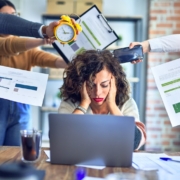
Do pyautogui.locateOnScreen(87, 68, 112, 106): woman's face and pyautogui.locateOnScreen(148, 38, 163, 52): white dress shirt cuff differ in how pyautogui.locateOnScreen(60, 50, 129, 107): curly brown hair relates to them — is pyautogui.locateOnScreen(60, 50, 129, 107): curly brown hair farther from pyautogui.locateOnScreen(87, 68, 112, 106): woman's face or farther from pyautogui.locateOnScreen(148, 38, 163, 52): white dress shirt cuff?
pyautogui.locateOnScreen(148, 38, 163, 52): white dress shirt cuff

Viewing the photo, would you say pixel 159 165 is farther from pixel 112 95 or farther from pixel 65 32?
pixel 65 32

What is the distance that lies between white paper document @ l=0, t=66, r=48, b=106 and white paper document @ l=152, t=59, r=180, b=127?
0.57 metres

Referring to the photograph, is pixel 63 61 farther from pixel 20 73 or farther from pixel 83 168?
pixel 83 168

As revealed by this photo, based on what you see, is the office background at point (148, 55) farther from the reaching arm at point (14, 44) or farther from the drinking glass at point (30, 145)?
the drinking glass at point (30, 145)

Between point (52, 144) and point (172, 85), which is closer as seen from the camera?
point (52, 144)

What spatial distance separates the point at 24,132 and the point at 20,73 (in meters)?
0.55

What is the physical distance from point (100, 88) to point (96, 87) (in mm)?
25

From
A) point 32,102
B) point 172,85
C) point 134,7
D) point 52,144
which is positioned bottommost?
point 52,144

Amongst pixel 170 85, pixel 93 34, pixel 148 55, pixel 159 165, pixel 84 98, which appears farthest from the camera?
pixel 148 55

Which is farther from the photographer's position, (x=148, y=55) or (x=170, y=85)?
(x=148, y=55)

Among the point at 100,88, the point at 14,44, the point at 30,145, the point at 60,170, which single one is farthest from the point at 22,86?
the point at 60,170

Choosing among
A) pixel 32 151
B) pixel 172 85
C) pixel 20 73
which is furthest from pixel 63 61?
pixel 32 151

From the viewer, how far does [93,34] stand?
1.62m

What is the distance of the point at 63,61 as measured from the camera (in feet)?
6.04
